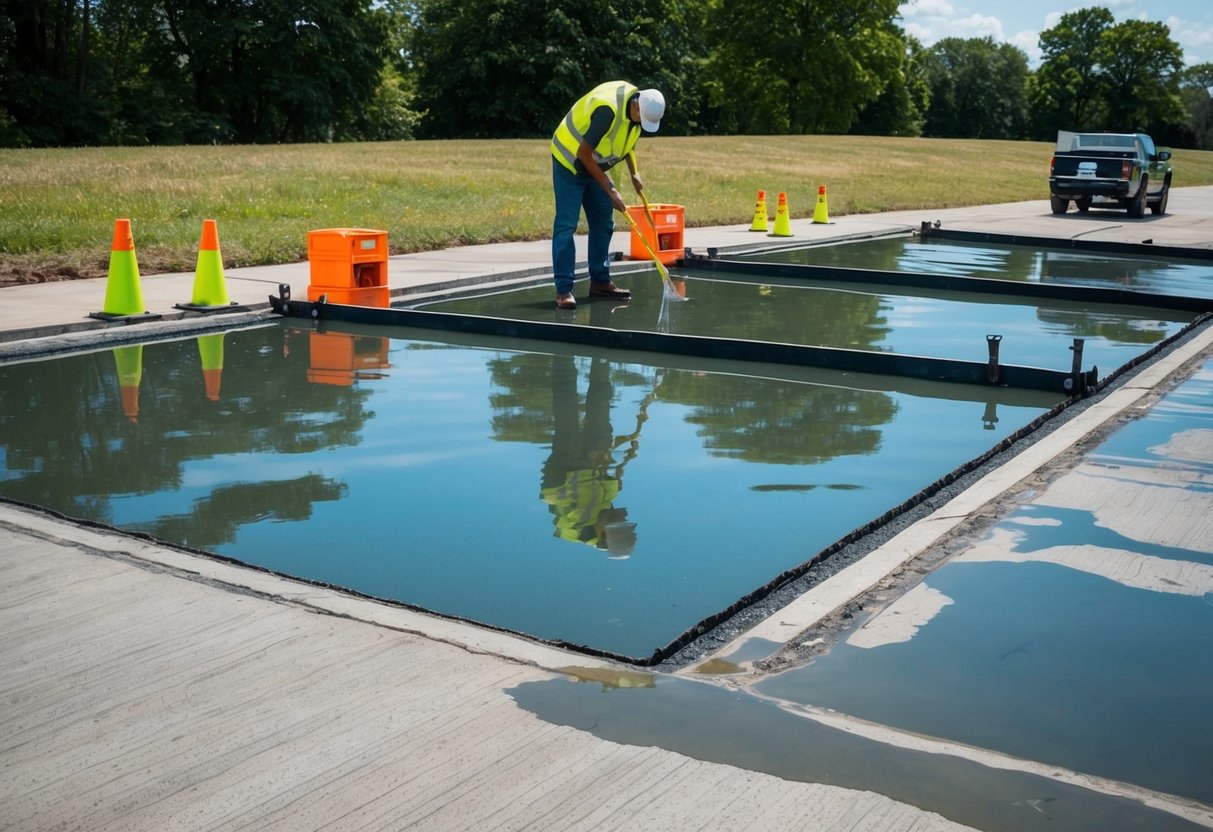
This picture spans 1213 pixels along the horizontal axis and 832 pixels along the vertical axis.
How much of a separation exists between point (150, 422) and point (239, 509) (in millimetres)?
1883

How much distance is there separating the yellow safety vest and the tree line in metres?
35.5

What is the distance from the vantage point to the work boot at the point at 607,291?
1198 centimetres

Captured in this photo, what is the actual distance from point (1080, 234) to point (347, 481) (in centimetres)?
1784

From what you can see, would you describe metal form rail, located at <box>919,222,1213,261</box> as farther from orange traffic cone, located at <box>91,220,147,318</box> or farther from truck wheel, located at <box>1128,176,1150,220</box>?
orange traffic cone, located at <box>91,220,147,318</box>

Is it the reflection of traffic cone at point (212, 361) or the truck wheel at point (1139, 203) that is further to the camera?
the truck wheel at point (1139, 203)

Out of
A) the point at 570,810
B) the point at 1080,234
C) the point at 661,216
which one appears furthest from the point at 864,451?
the point at 1080,234

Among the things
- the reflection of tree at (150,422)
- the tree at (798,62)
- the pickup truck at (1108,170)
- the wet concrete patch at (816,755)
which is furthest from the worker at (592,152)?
the tree at (798,62)

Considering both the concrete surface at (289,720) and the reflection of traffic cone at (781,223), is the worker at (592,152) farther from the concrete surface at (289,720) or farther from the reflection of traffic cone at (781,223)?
the reflection of traffic cone at (781,223)

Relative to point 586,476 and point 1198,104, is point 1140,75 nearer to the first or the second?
point 1198,104

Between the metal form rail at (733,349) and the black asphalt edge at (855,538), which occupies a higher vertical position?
the metal form rail at (733,349)

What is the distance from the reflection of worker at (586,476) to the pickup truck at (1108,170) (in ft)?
61.6

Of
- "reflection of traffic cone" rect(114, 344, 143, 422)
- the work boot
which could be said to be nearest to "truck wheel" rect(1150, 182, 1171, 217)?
the work boot

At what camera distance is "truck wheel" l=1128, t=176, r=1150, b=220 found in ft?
80.2

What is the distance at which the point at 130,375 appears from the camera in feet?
26.9
